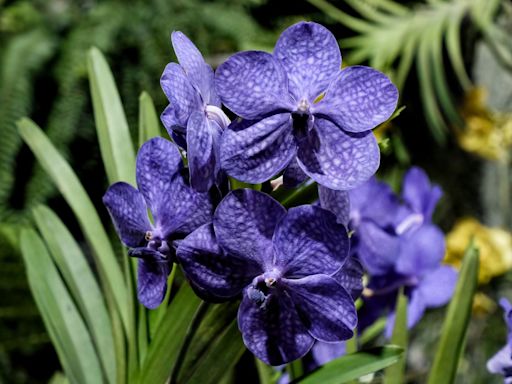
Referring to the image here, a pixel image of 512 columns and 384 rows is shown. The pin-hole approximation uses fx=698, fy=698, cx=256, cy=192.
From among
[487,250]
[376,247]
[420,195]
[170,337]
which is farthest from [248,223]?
[487,250]

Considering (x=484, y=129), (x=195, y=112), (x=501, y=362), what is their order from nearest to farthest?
(x=195, y=112) < (x=501, y=362) < (x=484, y=129)

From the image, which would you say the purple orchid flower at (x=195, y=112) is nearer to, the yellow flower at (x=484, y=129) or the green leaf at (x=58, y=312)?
the green leaf at (x=58, y=312)

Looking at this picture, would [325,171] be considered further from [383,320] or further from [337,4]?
[337,4]

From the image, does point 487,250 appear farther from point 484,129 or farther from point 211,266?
point 211,266

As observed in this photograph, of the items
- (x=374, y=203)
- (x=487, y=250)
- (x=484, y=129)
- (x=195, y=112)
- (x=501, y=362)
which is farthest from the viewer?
(x=484, y=129)

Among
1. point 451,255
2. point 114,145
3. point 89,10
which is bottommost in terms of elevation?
point 451,255

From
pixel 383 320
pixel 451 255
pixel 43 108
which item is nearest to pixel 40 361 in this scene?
pixel 43 108
